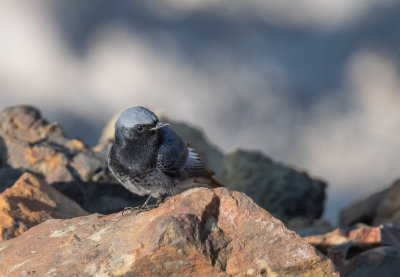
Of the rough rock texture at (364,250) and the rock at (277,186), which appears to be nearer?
the rough rock texture at (364,250)

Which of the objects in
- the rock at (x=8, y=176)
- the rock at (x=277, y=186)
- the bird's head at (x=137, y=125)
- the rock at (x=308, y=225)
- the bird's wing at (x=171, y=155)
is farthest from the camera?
the rock at (x=277, y=186)

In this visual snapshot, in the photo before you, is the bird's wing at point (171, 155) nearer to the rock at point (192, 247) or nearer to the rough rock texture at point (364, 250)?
the rock at point (192, 247)

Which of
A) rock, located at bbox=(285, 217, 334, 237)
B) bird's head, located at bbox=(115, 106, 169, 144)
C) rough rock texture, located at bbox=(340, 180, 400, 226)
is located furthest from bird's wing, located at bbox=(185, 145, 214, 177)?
rough rock texture, located at bbox=(340, 180, 400, 226)

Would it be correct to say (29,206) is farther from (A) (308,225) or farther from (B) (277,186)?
(B) (277,186)

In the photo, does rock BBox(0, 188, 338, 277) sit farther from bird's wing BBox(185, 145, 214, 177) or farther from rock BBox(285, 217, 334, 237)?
rock BBox(285, 217, 334, 237)

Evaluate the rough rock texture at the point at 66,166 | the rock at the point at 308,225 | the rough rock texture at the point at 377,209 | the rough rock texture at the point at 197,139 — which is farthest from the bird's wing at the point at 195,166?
the rough rock texture at the point at 197,139

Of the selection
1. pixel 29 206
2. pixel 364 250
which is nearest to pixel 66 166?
pixel 29 206

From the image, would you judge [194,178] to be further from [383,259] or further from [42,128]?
[42,128]

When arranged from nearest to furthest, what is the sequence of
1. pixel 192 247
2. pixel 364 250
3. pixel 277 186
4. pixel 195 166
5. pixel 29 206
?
pixel 192 247 < pixel 195 166 < pixel 29 206 < pixel 364 250 < pixel 277 186
